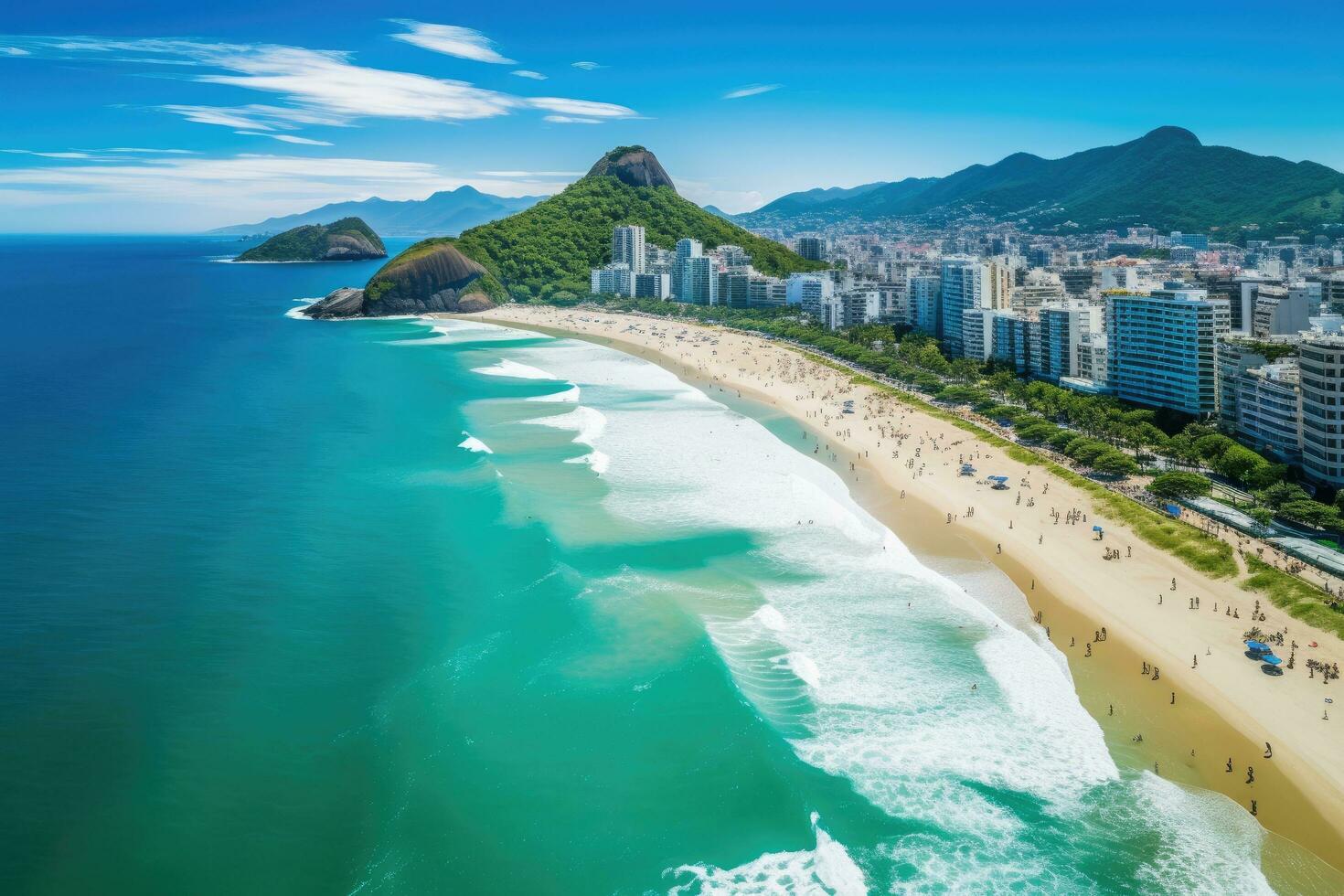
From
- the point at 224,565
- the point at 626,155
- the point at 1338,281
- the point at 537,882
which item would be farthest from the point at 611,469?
the point at 626,155

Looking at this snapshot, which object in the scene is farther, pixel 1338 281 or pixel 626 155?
pixel 626 155

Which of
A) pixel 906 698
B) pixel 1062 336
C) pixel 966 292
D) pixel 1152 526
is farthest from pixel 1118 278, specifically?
pixel 906 698

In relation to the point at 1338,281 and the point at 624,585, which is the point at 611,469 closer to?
the point at 624,585

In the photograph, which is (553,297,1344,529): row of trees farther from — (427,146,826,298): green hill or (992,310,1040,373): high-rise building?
(427,146,826,298): green hill

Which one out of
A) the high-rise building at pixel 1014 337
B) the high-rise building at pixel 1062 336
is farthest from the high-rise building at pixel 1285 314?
the high-rise building at pixel 1014 337

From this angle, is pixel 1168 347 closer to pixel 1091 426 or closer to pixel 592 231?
pixel 1091 426
